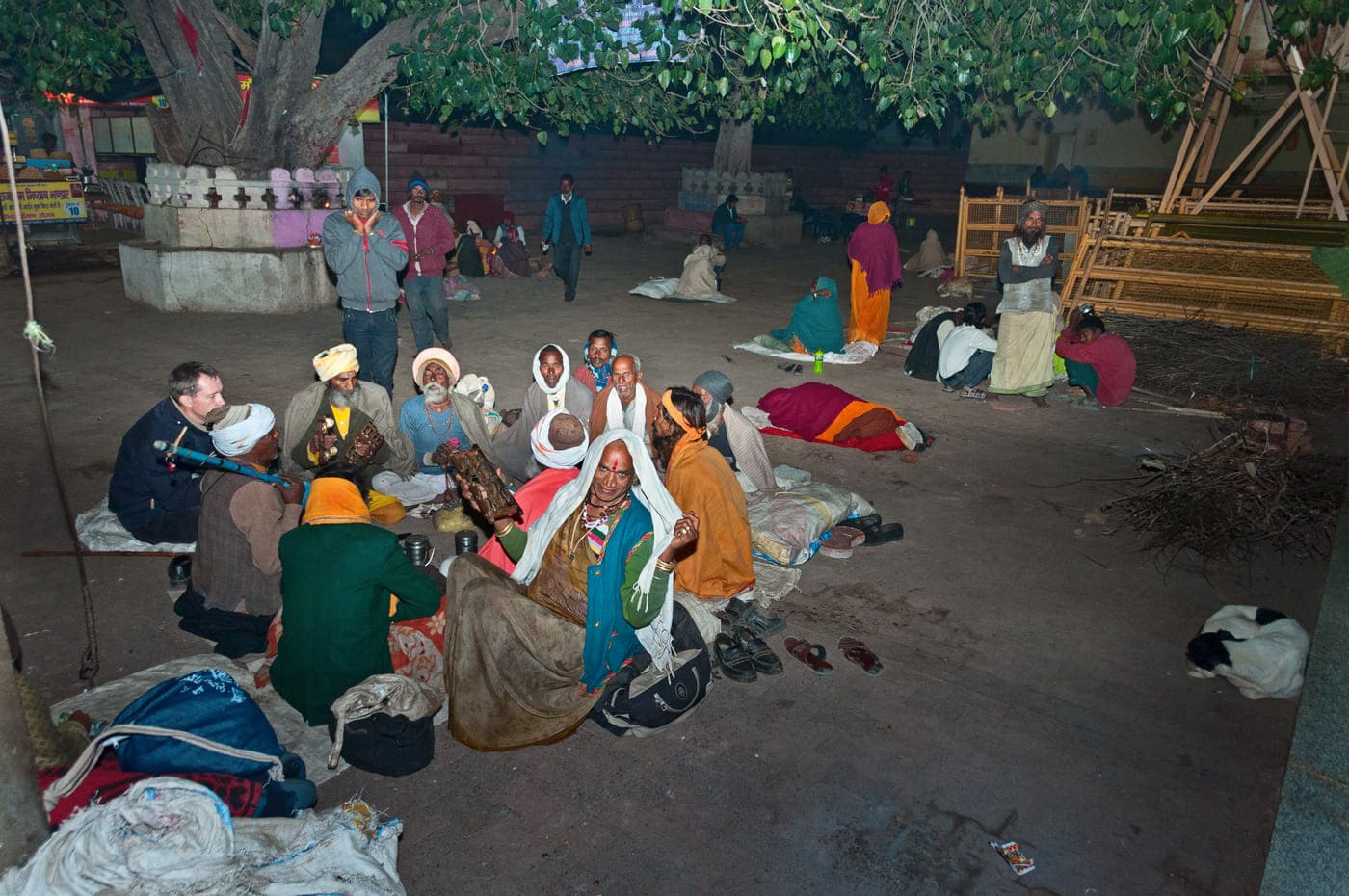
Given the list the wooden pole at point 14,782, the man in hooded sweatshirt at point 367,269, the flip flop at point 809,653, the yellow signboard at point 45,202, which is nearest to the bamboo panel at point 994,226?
the man in hooded sweatshirt at point 367,269

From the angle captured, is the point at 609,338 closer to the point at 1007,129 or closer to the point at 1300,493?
the point at 1300,493

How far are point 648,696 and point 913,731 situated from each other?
124 centimetres

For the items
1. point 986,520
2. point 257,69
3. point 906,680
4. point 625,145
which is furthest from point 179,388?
point 625,145

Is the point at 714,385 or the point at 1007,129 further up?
the point at 1007,129

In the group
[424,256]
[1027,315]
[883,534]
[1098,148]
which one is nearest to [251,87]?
[424,256]

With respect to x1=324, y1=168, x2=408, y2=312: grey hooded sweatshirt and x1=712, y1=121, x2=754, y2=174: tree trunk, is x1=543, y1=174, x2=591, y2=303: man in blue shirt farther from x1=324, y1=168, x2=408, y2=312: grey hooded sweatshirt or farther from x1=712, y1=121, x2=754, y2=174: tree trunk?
x1=712, y1=121, x2=754, y2=174: tree trunk

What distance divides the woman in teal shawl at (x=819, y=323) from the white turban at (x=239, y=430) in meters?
7.10

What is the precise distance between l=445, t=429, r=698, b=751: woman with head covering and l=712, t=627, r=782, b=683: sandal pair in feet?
1.92

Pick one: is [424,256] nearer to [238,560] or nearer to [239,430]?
[239,430]

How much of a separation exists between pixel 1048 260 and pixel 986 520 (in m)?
4.21

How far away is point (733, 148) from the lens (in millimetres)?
21828

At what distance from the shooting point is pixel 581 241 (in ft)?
42.9

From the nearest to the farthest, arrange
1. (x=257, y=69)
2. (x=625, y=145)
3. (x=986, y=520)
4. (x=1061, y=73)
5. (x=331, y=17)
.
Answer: (x=986, y=520) → (x=1061, y=73) → (x=257, y=69) → (x=331, y=17) → (x=625, y=145)

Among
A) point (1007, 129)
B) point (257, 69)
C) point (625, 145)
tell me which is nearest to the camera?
point (257, 69)
